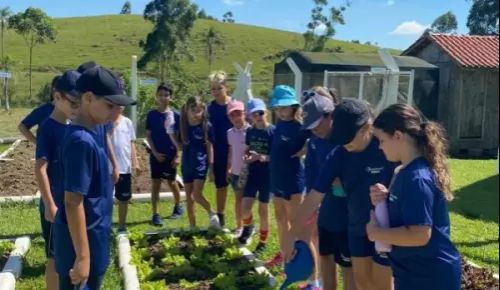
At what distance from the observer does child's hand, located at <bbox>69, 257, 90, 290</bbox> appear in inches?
132

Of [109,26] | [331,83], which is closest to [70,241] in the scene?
[331,83]

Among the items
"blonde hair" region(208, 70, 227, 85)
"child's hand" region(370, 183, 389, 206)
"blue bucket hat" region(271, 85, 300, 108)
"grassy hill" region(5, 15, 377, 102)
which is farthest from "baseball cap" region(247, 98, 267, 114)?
"grassy hill" region(5, 15, 377, 102)

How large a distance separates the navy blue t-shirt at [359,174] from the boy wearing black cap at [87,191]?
1.37m

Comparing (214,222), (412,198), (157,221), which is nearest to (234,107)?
(214,222)

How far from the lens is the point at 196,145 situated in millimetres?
7668

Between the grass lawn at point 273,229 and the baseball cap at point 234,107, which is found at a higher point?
the baseball cap at point 234,107

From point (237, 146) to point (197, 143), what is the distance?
62 cm

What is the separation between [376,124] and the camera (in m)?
3.34

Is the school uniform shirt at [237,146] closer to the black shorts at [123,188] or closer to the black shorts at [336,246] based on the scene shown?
the black shorts at [123,188]

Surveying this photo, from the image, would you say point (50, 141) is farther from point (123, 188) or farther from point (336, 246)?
point (123, 188)

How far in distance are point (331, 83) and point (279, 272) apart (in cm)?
1120

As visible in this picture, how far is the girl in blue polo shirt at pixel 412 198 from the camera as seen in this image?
3102mm

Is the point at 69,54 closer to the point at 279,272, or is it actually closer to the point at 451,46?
the point at 451,46

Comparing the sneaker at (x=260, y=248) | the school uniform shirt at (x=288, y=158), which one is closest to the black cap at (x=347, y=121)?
the school uniform shirt at (x=288, y=158)
